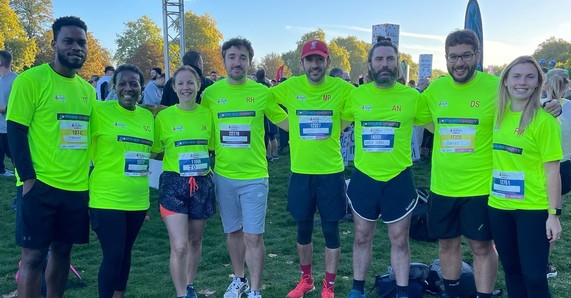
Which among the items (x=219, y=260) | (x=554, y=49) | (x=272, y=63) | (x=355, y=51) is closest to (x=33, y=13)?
(x=272, y=63)

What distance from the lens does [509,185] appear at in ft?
9.83

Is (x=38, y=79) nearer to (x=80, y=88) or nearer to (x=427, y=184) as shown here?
(x=80, y=88)

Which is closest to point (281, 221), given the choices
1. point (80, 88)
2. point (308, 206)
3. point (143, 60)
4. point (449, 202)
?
point (308, 206)

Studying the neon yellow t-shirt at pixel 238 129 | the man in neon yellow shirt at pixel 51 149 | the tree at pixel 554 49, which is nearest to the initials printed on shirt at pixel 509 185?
the neon yellow t-shirt at pixel 238 129

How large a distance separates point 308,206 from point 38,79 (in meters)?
2.26

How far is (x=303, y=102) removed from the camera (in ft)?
12.9

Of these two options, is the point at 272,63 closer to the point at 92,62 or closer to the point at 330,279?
the point at 92,62

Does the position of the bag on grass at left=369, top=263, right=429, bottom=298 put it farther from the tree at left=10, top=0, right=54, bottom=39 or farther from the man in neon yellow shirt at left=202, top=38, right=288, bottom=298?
the tree at left=10, top=0, right=54, bottom=39

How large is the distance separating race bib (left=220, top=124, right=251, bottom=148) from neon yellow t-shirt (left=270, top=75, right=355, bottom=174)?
16.9 inches

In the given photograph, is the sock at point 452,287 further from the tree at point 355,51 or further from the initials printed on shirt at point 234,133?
the tree at point 355,51

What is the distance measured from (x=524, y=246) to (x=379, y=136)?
49.5 inches

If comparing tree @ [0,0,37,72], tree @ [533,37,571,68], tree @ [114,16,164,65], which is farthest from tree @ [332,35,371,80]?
tree @ [0,0,37,72]

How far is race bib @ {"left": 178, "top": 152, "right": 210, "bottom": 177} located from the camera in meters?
3.62

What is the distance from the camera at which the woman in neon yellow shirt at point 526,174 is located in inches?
113
